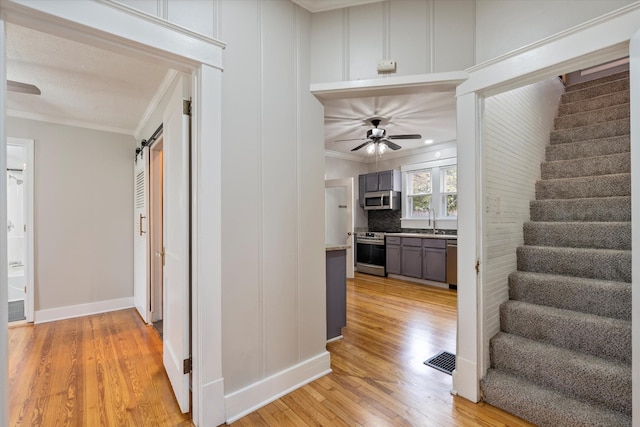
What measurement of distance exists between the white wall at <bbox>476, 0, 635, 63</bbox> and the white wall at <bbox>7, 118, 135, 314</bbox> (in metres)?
4.27

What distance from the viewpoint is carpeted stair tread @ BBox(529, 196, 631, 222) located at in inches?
94.4

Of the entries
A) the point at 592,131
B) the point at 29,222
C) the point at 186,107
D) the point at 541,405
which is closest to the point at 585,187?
the point at 592,131

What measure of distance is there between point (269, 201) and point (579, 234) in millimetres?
2488

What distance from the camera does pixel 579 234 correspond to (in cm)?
241

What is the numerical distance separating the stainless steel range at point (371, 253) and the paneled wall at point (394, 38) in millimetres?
4324

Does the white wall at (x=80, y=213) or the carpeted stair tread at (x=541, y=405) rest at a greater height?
the white wall at (x=80, y=213)

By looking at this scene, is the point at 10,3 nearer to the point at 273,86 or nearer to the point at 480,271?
the point at 273,86

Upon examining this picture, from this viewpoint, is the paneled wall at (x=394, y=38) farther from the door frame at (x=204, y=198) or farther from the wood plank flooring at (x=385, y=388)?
the wood plank flooring at (x=385, y=388)

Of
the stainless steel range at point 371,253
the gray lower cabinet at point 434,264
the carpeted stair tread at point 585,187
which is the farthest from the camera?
the stainless steel range at point 371,253

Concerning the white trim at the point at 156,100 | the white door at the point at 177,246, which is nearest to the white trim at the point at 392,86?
the white door at the point at 177,246

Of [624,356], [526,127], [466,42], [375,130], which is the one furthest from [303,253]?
[375,130]

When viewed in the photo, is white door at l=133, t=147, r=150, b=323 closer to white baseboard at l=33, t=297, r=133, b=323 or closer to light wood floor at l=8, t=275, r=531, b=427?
white baseboard at l=33, t=297, r=133, b=323

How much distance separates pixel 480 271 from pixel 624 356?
87cm

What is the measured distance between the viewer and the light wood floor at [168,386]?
5.88ft
